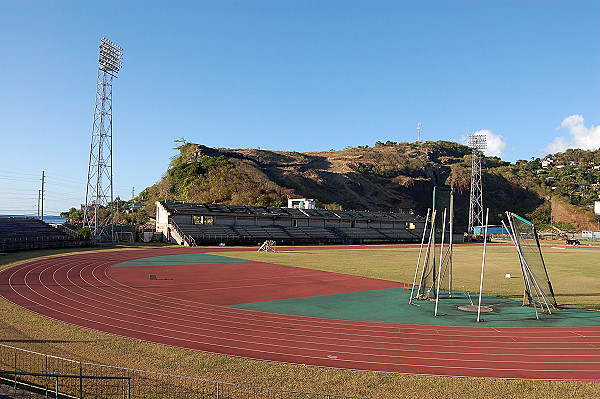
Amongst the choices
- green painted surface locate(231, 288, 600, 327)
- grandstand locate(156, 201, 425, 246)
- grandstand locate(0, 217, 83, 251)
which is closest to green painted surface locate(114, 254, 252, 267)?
grandstand locate(0, 217, 83, 251)

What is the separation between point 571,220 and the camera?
142 m

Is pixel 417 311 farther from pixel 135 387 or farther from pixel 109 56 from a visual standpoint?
pixel 109 56

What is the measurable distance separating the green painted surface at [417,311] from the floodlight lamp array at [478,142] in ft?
343

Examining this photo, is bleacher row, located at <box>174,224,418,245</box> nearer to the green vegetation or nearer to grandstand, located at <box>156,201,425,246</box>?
grandstand, located at <box>156,201,425,246</box>

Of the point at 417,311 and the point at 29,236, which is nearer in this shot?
the point at 417,311

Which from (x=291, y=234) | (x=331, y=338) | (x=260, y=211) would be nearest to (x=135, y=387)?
(x=331, y=338)

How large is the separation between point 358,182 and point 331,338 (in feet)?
462

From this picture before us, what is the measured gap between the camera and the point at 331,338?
1465 cm

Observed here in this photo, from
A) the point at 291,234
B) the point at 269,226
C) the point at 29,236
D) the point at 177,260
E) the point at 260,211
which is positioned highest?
the point at 260,211

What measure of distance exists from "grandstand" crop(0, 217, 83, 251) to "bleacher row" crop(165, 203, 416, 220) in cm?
1695

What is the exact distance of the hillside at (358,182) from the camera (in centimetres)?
11975

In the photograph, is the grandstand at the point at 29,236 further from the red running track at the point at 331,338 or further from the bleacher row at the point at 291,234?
the red running track at the point at 331,338

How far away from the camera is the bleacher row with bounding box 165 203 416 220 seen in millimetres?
69188

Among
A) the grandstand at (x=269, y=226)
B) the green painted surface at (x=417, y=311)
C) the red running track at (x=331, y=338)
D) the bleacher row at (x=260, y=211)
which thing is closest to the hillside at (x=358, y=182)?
the bleacher row at (x=260, y=211)
